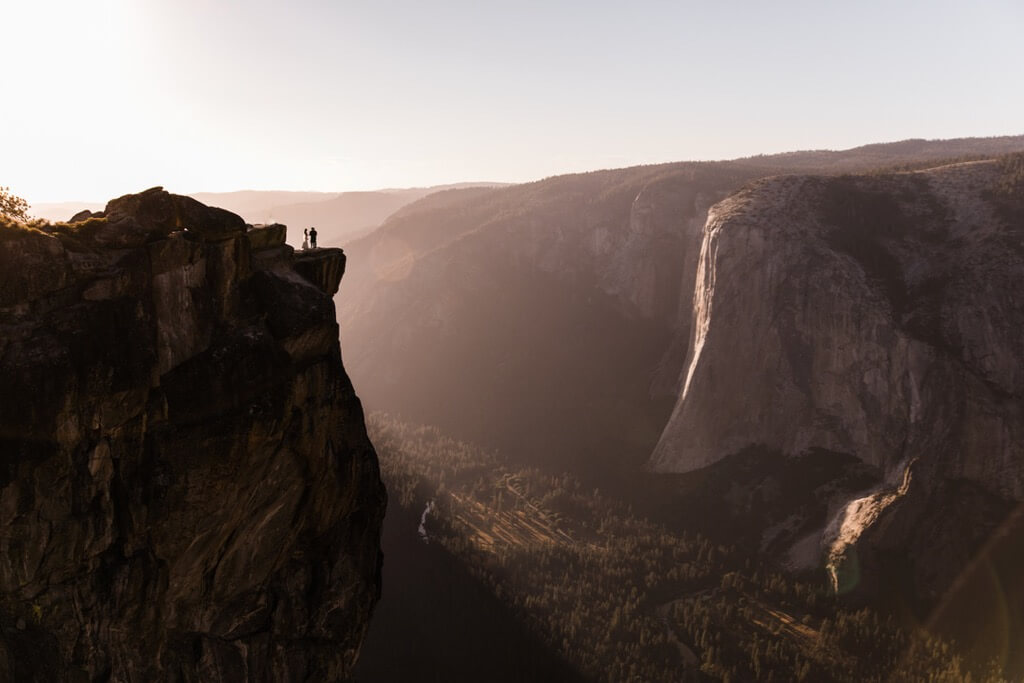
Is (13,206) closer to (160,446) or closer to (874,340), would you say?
(160,446)

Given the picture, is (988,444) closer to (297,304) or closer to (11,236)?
(297,304)

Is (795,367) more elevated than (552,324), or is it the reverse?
(795,367)

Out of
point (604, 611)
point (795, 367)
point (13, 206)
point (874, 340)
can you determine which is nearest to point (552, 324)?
point (795, 367)

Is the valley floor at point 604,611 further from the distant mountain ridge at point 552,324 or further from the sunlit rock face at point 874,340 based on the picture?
the distant mountain ridge at point 552,324

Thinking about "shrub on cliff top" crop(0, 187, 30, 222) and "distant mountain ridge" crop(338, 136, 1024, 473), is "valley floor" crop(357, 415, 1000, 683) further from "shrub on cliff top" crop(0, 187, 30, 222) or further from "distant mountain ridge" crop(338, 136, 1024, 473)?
"shrub on cliff top" crop(0, 187, 30, 222)

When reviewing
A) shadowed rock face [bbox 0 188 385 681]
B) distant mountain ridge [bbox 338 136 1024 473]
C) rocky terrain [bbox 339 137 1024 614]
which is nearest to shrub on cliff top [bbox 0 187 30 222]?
shadowed rock face [bbox 0 188 385 681]

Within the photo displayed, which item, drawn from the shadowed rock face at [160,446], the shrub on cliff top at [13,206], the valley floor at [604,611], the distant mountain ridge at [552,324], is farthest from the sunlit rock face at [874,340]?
the shrub on cliff top at [13,206]
